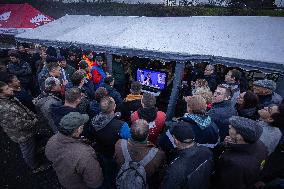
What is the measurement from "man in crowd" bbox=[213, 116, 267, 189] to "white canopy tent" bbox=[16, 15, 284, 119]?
2.64 meters

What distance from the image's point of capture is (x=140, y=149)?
2703mm

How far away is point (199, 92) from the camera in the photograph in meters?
4.09

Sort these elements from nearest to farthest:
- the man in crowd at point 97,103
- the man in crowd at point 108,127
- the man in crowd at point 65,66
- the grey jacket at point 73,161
Answer: the grey jacket at point 73,161 → the man in crowd at point 108,127 → the man in crowd at point 97,103 → the man in crowd at point 65,66

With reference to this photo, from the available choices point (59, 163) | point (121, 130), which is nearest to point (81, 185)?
point (59, 163)

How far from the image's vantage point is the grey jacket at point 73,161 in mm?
2758

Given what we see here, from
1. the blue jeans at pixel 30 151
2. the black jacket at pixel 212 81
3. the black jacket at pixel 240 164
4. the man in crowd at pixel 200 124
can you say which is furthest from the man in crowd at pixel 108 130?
the black jacket at pixel 212 81

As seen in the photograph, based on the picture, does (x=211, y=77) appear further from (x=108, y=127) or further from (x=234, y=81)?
(x=108, y=127)

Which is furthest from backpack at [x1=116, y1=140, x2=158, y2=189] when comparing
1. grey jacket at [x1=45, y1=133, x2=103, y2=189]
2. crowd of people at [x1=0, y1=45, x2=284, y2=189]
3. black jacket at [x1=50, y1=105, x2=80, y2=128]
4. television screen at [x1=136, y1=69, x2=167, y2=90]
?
television screen at [x1=136, y1=69, x2=167, y2=90]

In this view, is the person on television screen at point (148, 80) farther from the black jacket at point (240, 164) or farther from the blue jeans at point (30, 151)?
the black jacket at point (240, 164)

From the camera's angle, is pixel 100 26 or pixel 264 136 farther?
pixel 100 26

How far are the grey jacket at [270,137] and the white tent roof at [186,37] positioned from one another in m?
1.93

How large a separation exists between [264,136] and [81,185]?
261 centimetres

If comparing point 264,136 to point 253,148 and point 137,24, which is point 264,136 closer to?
point 253,148

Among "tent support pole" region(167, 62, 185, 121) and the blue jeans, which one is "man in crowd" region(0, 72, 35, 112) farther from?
"tent support pole" region(167, 62, 185, 121)
